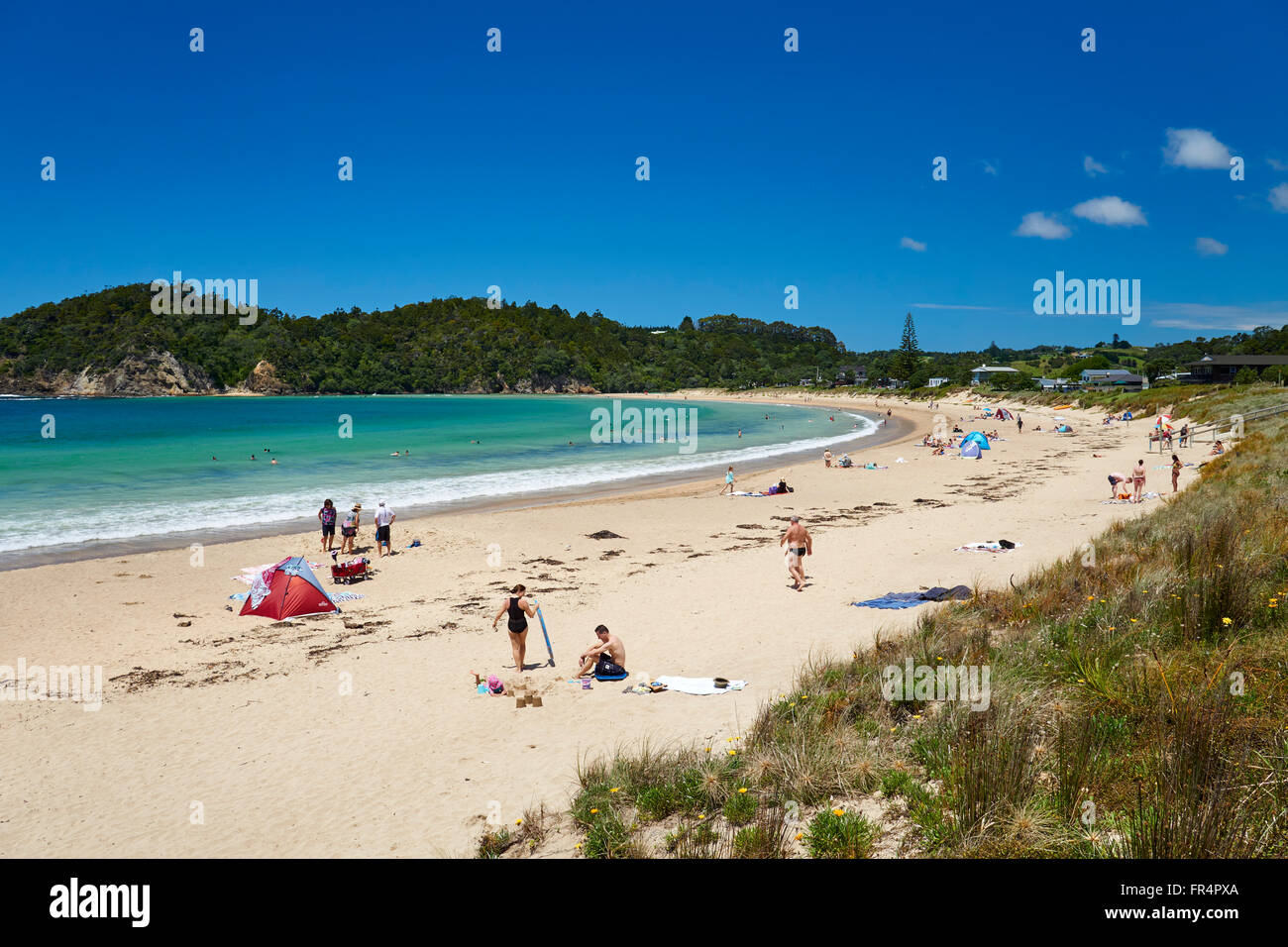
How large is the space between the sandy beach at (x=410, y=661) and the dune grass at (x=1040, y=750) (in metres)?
1.12

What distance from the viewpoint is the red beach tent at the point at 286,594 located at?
477 inches

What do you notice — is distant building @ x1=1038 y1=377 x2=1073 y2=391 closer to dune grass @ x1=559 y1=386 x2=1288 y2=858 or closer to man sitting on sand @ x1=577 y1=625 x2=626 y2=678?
dune grass @ x1=559 y1=386 x2=1288 y2=858

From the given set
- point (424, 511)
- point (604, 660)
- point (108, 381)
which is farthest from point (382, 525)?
point (108, 381)

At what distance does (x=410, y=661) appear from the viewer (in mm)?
9922

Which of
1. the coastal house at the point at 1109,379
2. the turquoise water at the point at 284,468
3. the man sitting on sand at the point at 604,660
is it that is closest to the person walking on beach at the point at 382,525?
the turquoise water at the point at 284,468

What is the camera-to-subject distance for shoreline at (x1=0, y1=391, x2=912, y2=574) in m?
16.5

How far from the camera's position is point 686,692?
822 cm

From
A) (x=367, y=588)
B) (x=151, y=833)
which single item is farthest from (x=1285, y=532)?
(x=367, y=588)

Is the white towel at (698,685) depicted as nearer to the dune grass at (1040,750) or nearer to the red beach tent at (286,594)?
the dune grass at (1040,750)

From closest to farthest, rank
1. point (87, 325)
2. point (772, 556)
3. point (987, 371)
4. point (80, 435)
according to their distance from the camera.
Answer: point (772, 556) → point (80, 435) → point (987, 371) → point (87, 325)

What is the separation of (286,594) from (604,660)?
6.24m

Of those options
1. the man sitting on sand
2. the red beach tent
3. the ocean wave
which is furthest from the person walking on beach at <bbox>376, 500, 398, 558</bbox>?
the man sitting on sand
